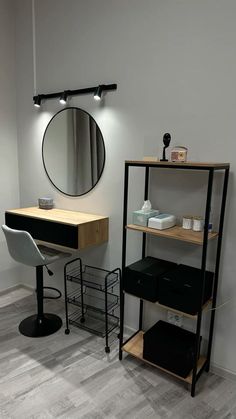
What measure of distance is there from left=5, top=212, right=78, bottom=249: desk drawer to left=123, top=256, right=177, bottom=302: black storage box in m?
0.53

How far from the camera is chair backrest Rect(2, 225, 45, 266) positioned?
7.40 feet

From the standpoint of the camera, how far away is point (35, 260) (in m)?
2.36

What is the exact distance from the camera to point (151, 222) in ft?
6.66

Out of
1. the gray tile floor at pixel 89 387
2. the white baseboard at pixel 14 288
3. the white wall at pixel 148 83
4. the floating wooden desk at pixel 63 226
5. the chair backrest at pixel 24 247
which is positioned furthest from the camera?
the white baseboard at pixel 14 288

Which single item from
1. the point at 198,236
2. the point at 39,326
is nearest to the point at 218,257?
the point at 198,236

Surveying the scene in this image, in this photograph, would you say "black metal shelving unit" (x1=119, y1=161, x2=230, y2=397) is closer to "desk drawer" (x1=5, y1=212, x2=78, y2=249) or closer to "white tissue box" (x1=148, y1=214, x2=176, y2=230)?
"white tissue box" (x1=148, y1=214, x2=176, y2=230)

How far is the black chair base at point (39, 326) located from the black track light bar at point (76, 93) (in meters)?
1.95

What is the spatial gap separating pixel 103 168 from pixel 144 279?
1.02 m

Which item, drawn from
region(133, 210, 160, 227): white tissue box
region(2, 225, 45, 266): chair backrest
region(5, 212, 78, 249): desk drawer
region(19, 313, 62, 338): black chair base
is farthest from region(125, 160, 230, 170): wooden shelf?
region(19, 313, 62, 338): black chair base

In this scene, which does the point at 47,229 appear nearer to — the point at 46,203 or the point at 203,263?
the point at 46,203

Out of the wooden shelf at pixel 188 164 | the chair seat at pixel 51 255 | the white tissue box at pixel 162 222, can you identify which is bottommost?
the chair seat at pixel 51 255

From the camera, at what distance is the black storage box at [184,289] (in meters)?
1.81

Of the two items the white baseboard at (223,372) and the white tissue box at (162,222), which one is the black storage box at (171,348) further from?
the white tissue box at (162,222)

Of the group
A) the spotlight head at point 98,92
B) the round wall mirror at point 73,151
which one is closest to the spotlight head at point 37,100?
the round wall mirror at point 73,151
